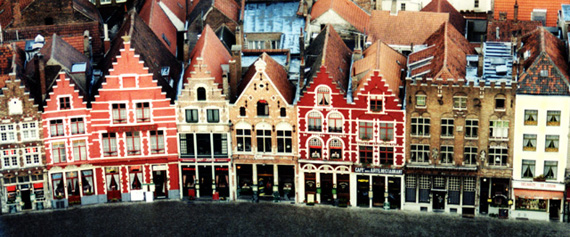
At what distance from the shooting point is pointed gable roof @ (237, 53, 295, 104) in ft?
328

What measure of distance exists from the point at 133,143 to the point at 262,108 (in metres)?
12.6

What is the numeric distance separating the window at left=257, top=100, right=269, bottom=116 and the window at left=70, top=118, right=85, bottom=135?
16398 millimetres

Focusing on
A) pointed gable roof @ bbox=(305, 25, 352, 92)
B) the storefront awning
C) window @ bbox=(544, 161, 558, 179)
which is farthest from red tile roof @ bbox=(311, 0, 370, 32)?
window @ bbox=(544, 161, 558, 179)

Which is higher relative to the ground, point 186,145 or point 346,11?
point 346,11

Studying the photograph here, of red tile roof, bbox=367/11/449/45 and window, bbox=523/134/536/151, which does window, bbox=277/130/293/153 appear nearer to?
red tile roof, bbox=367/11/449/45

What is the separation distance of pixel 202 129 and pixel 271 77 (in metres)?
8.24

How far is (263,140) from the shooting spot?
101 meters

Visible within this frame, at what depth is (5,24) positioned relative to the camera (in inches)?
4633

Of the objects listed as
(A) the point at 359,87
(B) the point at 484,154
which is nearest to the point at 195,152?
(A) the point at 359,87

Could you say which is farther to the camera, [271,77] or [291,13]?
[291,13]

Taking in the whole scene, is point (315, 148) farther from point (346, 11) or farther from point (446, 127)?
point (346, 11)

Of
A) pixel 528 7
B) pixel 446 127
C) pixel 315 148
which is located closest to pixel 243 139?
pixel 315 148

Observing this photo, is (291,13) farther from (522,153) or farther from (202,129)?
(522,153)

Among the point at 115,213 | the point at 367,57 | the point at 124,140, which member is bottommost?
the point at 115,213
